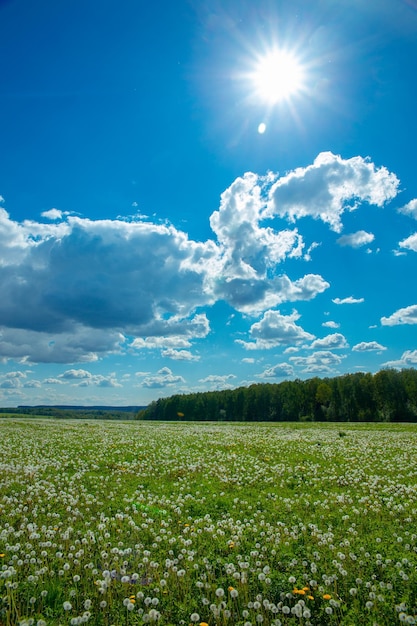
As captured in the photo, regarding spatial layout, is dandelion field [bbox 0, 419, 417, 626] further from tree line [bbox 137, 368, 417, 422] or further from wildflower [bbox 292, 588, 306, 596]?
tree line [bbox 137, 368, 417, 422]

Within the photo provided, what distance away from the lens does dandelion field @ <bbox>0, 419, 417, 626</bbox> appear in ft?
16.7

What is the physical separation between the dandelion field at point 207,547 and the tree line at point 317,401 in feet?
301

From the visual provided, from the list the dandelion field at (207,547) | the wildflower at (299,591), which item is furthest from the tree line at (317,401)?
Result: the wildflower at (299,591)

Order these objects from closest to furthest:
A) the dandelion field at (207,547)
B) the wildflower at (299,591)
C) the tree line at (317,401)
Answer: the dandelion field at (207,547) < the wildflower at (299,591) < the tree line at (317,401)

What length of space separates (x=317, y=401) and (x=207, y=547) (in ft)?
359

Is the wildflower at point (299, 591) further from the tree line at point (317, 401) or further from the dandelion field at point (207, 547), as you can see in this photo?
the tree line at point (317, 401)

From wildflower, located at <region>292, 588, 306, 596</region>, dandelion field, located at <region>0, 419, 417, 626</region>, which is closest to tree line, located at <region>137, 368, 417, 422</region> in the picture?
dandelion field, located at <region>0, 419, 417, 626</region>

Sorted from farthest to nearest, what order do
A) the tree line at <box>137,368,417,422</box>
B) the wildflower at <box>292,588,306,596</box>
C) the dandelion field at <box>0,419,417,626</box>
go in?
the tree line at <box>137,368,417,422</box> → the wildflower at <box>292,588,306,596</box> → the dandelion field at <box>0,419,417,626</box>

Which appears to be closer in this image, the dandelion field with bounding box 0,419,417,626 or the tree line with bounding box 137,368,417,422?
the dandelion field with bounding box 0,419,417,626

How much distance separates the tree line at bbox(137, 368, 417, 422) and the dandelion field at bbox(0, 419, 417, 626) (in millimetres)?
91642

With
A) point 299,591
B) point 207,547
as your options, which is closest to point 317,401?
point 207,547

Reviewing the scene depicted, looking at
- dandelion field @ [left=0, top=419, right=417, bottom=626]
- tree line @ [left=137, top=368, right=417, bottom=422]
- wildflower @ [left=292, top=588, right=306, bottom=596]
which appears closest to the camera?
dandelion field @ [left=0, top=419, right=417, bottom=626]

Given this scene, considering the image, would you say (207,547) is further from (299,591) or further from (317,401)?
(317,401)

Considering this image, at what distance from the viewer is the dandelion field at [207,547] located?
5.08 metres
